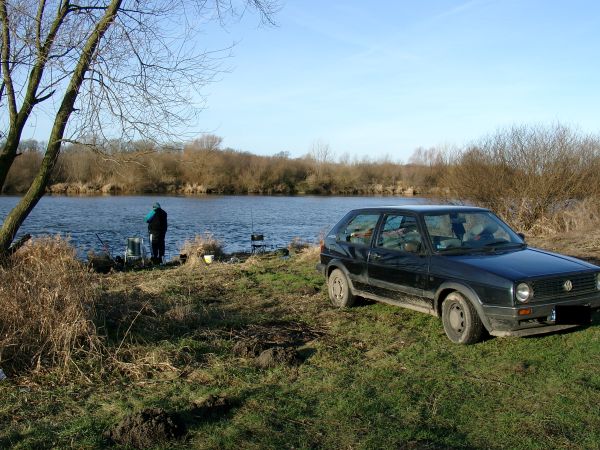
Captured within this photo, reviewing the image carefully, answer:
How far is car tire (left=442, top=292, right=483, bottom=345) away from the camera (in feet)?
20.7

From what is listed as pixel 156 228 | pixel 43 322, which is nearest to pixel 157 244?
pixel 156 228

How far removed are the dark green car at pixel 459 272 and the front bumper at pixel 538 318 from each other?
0.01m

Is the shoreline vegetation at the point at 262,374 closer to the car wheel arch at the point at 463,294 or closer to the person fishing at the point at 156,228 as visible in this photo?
the car wheel arch at the point at 463,294

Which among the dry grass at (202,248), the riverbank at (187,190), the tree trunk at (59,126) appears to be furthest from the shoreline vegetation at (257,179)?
the tree trunk at (59,126)

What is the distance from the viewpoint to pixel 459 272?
6.52 m

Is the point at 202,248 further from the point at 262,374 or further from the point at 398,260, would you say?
the point at 262,374

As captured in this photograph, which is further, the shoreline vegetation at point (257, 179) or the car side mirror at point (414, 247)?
the shoreline vegetation at point (257, 179)

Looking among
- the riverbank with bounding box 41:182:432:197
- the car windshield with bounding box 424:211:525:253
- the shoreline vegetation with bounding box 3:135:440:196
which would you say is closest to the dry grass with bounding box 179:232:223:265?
the car windshield with bounding box 424:211:525:253

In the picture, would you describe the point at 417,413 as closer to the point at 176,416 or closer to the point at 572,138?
the point at 176,416

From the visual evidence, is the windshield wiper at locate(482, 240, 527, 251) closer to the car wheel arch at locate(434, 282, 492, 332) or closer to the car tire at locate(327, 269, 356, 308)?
the car wheel arch at locate(434, 282, 492, 332)

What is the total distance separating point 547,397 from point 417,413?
3.92 feet

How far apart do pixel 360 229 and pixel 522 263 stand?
8.60 feet

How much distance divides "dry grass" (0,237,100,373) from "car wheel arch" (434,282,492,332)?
381 centimetres

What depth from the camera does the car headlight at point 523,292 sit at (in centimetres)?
595
